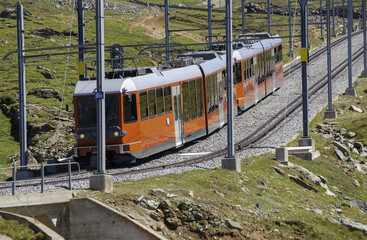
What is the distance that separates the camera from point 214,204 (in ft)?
67.5

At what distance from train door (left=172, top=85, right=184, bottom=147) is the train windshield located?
12.8ft

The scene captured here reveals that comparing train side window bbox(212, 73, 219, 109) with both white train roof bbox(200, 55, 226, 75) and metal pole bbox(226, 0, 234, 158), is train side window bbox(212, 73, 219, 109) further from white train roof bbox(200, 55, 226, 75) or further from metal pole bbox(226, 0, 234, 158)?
metal pole bbox(226, 0, 234, 158)

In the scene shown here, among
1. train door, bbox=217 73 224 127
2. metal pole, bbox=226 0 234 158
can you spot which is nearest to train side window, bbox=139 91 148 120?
metal pole, bbox=226 0 234 158

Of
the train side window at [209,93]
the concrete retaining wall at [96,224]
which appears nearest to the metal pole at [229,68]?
the concrete retaining wall at [96,224]

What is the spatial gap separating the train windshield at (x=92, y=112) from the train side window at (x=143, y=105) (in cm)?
107

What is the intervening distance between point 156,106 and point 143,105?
1104mm

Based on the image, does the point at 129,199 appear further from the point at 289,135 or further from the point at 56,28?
the point at 56,28

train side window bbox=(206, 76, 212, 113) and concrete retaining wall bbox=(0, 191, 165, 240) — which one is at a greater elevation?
train side window bbox=(206, 76, 212, 113)

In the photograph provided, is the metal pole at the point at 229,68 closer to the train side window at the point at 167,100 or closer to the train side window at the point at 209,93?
the train side window at the point at 167,100

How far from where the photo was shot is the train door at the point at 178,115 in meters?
29.7

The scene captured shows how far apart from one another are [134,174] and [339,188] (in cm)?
903

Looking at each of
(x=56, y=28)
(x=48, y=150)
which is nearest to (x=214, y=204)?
(x=48, y=150)

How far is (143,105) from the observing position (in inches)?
1063

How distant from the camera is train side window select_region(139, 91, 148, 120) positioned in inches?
1057
